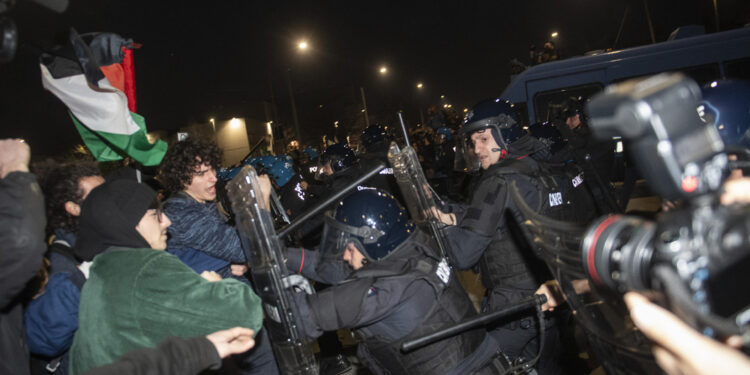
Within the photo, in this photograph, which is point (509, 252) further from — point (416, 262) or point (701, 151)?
point (701, 151)

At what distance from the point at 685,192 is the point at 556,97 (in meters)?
8.27

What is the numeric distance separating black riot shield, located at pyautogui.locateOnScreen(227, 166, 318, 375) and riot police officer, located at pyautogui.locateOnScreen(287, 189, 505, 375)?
0.08m

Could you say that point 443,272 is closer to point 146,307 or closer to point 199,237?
point 146,307

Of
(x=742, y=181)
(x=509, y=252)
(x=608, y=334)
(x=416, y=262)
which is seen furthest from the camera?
(x=509, y=252)

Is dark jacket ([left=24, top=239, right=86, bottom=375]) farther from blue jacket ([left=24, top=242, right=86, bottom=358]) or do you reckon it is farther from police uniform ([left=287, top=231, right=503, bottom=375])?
police uniform ([left=287, top=231, right=503, bottom=375])

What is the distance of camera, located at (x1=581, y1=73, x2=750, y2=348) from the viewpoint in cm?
72

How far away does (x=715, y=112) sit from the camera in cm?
180

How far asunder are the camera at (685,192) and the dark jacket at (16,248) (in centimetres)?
225

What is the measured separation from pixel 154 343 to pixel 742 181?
2.17m

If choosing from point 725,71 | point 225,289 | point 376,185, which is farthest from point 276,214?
point 725,71

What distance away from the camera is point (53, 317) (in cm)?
217

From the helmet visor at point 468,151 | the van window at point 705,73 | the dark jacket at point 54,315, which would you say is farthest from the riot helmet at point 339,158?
the van window at point 705,73

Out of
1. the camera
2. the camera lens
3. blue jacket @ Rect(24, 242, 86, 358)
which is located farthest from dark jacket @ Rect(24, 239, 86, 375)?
the camera

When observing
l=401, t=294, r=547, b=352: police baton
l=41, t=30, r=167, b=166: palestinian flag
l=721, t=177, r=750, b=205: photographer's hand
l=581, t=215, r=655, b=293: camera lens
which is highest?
l=41, t=30, r=167, b=166: palestinian flag
